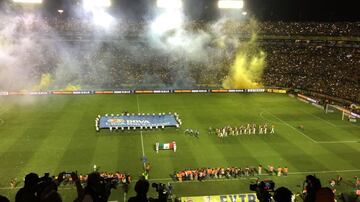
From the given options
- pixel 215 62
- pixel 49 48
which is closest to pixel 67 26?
pixel 49 48

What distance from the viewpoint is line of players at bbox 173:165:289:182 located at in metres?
29.4

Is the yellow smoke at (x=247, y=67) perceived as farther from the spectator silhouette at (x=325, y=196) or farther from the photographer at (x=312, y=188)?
the spectator silhouette at (x=325, y=196)

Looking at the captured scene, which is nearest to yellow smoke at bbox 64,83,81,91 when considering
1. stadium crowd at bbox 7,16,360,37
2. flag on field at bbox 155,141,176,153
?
stadium crowd at bbox 7,16,360,37

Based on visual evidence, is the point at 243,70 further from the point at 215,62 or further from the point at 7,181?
the point at 7,181

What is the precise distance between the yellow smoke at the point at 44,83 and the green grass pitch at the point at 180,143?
334 inches

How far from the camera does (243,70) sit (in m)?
75.2

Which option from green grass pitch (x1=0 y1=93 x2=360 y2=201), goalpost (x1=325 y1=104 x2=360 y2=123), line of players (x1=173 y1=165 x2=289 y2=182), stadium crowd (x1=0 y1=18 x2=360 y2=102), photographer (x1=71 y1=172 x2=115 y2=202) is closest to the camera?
photographer (x1=71 y1=172 x2=115 y2=202)

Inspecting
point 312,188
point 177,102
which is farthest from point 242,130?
point 312,188

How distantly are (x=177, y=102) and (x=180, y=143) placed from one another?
1893 centimetres

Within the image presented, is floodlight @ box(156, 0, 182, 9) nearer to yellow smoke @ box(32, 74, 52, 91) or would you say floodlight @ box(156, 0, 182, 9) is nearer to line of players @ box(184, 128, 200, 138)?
line of players @ box(184, 128, 200, 138)

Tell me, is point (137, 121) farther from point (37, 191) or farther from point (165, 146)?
point (37, 191)

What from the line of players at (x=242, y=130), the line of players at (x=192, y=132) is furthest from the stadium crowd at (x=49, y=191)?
the line of players at (x=242, y=130)

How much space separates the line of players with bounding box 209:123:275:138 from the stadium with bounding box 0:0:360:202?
0.21m

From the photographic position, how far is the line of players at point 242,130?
132 ft
